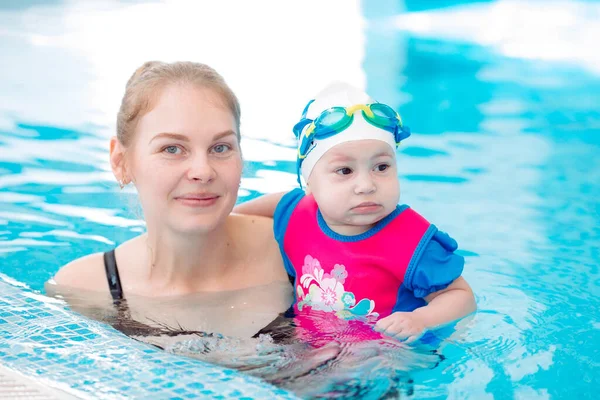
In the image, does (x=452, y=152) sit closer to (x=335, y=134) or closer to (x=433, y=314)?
(x=335, y=134)

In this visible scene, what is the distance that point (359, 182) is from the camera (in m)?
3.56

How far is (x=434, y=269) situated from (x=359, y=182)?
0.47 metres

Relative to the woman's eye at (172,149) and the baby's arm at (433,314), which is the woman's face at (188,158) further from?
the baby's arm at (433,314)

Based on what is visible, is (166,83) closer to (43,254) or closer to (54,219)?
(43,254)

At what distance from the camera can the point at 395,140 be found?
149 inches

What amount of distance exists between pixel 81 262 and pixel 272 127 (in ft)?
14.5

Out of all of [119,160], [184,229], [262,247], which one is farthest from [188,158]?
[262,247]

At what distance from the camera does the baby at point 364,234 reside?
3574mm

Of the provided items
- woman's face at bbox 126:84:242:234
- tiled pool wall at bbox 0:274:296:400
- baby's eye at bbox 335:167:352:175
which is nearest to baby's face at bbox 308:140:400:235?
baby's eye at bbox 335:167:352:175

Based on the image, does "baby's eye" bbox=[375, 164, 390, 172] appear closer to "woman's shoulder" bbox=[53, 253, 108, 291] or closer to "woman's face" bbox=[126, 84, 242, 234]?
"woman's face" bbox=[126, 84, 242, 234]

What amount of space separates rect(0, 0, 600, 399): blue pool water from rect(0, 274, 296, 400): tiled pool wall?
85cm

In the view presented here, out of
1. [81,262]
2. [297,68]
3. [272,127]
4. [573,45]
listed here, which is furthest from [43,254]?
[573,45]

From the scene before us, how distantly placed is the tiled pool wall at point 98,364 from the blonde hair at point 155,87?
0.83 m

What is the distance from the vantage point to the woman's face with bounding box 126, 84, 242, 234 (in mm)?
3535
